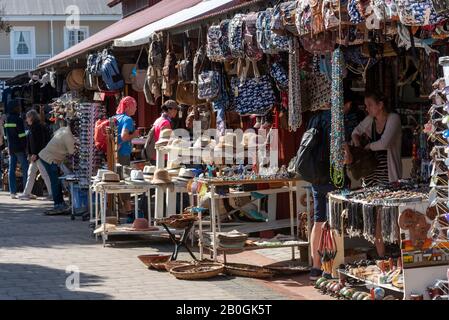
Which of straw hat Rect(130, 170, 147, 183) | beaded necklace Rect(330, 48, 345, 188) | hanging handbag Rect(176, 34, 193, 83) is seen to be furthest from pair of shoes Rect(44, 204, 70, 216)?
beaded necklace Rect(330, 48, 345, 188)

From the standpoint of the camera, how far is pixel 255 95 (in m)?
11.1

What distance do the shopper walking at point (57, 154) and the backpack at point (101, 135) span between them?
40.4 inches

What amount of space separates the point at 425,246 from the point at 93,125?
813cm

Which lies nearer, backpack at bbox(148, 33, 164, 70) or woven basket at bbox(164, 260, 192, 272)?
woven basket at bbox(164, 260, 192, 272)

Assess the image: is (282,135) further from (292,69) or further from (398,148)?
(398,148)

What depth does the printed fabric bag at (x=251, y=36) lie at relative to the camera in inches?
397

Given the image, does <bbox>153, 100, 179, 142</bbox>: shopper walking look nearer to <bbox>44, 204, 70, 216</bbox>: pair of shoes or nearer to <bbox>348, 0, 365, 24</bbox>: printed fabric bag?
<bbox>44, 204, 70, 216</bbox>: pair of shoes

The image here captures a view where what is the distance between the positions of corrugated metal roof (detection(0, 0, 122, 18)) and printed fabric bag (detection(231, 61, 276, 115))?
35.9 metres

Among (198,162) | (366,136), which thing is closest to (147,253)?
(198,162)

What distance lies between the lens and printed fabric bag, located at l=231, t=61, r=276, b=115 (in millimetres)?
10945

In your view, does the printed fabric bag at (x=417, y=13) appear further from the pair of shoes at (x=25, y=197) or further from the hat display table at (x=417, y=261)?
the pair of shoes at (x=25, y=197)

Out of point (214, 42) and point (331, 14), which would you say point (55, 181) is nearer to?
point (214, 42)

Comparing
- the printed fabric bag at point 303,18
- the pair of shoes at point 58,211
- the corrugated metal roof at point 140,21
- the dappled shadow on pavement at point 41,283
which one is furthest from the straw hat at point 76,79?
the printed fabric bag at point 303,18

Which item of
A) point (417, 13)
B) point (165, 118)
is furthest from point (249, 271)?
point (165, 118)
